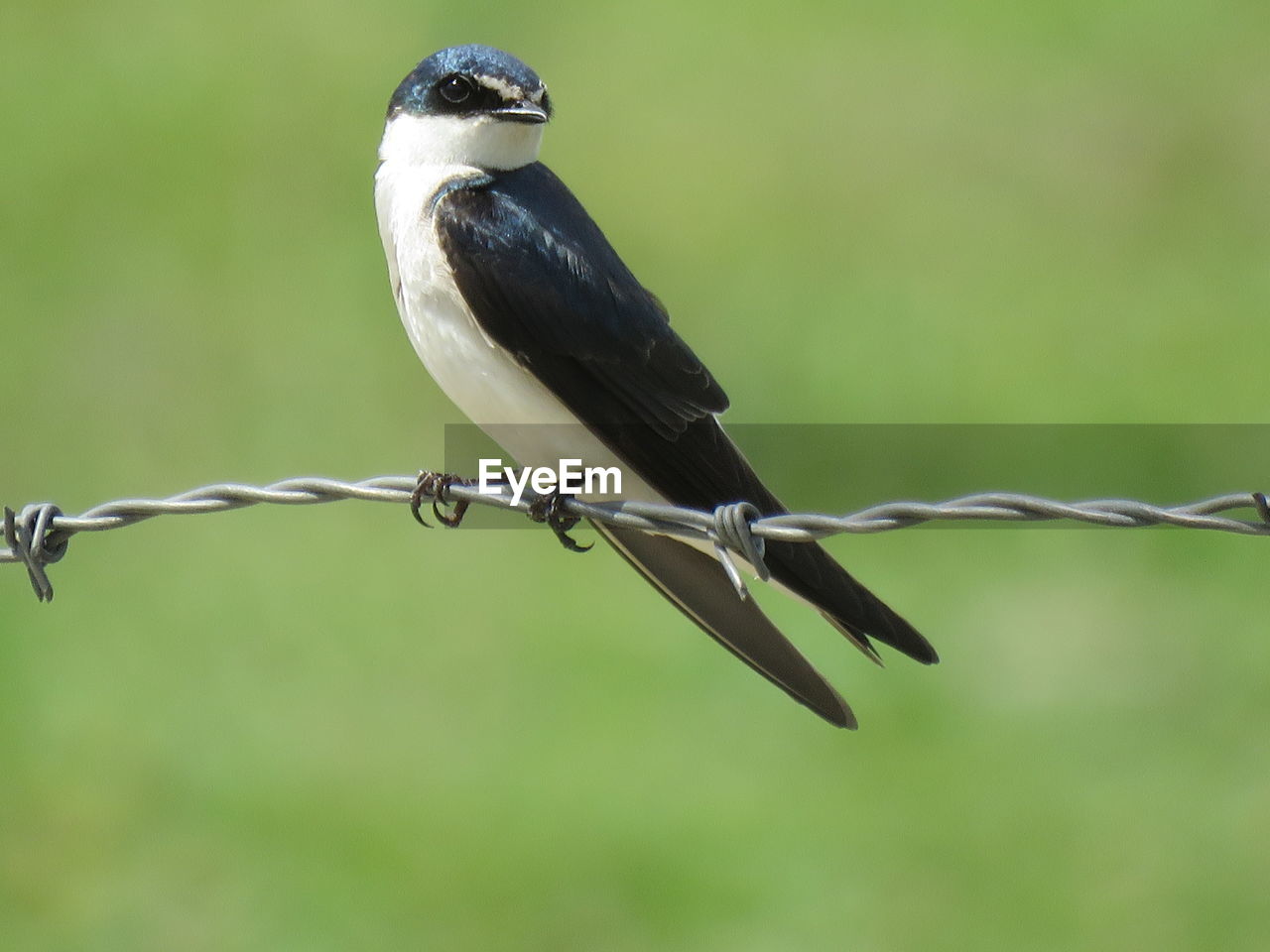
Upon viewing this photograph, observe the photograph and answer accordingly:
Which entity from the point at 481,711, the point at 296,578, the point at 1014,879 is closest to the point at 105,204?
the point at 296,578

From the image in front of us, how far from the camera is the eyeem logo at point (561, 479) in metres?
3.72

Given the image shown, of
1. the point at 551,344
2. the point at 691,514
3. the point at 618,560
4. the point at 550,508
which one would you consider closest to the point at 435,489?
the point at 550,508

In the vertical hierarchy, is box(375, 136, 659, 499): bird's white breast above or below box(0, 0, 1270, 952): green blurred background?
above

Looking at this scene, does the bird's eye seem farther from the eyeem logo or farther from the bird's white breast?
the eyeem logo

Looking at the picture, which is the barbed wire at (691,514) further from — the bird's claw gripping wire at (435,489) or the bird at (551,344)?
the bird at (551,344)

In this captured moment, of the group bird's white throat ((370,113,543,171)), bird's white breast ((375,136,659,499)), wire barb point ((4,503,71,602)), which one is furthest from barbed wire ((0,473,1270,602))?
bird's white throat ((370,113,543,171))

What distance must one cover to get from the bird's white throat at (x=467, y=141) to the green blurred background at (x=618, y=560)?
275 centimetres

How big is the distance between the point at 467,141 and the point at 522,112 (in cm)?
13

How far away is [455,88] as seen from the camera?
3.90 m

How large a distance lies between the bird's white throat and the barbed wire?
2.25 feet

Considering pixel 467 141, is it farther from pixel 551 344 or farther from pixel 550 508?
pixel 550 508

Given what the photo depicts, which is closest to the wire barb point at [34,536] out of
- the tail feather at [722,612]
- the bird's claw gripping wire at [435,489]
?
the bird's claw gripping wire at [435,489]

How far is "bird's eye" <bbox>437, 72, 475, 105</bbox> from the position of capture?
388 centimetres

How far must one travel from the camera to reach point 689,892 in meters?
5.90
